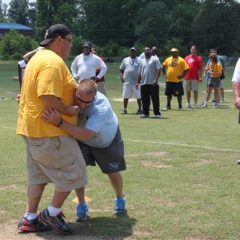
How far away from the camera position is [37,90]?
504cm

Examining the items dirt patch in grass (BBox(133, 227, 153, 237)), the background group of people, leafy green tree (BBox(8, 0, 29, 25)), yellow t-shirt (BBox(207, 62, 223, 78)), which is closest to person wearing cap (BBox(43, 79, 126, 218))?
dirt patch in grass (BBox(133, 227, 153, 237))

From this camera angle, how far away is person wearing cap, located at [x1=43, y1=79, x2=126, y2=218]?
17.1 ft

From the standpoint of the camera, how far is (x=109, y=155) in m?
5.77

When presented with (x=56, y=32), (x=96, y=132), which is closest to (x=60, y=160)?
(x=96, y=132)

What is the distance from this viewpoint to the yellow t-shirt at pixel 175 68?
17906 millimetres

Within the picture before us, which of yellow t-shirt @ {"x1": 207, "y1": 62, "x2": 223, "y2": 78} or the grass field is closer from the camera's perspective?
the grass field

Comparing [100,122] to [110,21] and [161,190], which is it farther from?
[110,21]

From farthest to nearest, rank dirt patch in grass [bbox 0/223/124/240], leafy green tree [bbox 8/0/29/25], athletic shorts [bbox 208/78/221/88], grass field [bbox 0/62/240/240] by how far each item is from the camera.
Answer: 1. leafy green tree [bbox 8/0/29/25]
2. athletic shorts [bbox 208/78/221/88]
3. grass field [bbox 0/62/240/240]
4. dirt patch in grass [bbox 0/223/124/240]

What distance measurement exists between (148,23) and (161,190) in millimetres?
89945

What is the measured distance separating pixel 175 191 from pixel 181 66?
37.3 feet

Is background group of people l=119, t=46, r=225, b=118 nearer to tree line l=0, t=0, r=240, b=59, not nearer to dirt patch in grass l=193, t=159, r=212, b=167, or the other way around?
dirt patch in grass l=193, t=159, r=212, b=167

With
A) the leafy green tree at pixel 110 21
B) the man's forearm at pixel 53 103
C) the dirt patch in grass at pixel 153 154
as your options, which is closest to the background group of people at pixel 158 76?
the dirt patch in grass at pixel 153 154

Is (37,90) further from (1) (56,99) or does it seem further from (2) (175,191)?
(2) (175,191)

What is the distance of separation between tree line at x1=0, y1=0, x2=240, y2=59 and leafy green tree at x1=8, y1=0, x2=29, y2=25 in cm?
5652
